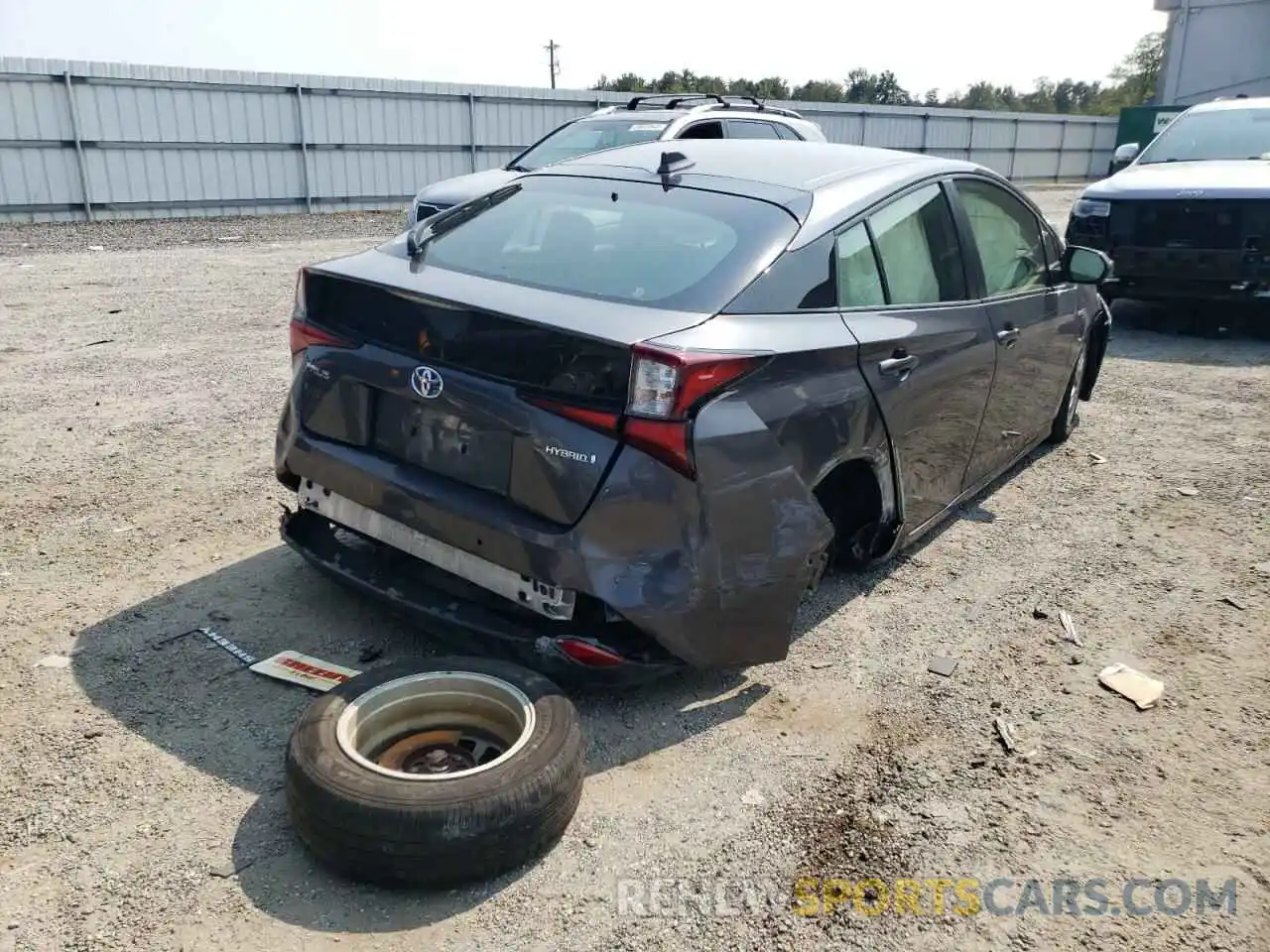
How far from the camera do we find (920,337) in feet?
12.8

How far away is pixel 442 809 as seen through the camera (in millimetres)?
2449

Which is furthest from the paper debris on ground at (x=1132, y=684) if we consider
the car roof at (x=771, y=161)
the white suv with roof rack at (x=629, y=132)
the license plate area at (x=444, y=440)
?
the white suv with roof rack at (x=629, y=132)

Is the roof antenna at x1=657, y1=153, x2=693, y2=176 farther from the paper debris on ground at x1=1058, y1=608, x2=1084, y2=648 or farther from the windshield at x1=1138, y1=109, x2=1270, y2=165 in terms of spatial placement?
the windshield at x1=1138, y1=109, x2=1270, y2=165

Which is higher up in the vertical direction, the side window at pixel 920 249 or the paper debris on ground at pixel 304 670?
the side window at pixel 920 249

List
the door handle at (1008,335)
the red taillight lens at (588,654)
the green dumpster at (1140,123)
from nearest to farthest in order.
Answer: the red taillight lens at (588,654) → the door handle at (1008,335) → the green dumpster at (1140,123)

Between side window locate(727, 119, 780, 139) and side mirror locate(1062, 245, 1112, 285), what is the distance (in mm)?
5988

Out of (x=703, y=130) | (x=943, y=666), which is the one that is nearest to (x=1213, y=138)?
(x=703, y=130)

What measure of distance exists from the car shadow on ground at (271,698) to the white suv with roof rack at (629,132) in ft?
20.9

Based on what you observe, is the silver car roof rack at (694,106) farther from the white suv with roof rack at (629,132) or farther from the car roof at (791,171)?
the car roof at (791,171)

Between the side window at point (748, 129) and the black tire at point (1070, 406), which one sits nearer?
the black tire at point (1070, 406)

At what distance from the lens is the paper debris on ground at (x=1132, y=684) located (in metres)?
3.54

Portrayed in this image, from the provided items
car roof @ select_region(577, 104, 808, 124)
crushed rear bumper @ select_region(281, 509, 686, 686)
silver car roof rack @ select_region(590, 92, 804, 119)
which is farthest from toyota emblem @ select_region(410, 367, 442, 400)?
silver car roof rack @ select_region(590, 92, 804, 119)

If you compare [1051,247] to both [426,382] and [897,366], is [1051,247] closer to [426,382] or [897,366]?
[897,366]

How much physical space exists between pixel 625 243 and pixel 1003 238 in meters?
2.21
